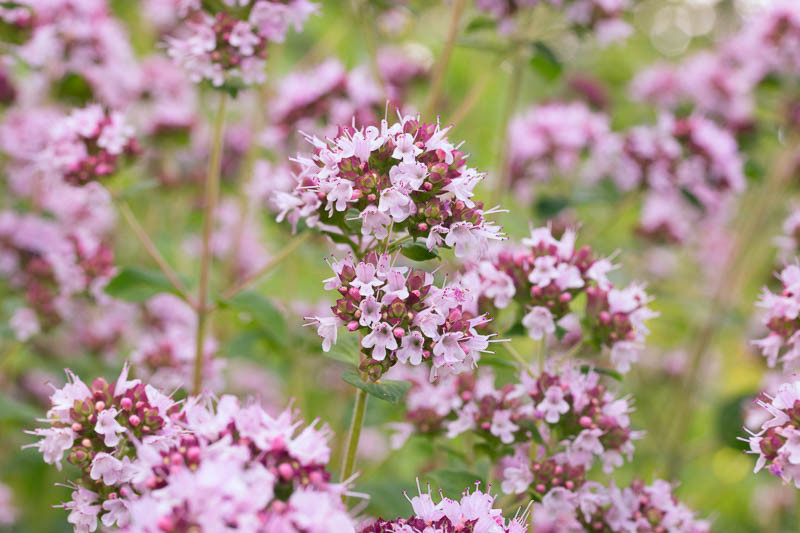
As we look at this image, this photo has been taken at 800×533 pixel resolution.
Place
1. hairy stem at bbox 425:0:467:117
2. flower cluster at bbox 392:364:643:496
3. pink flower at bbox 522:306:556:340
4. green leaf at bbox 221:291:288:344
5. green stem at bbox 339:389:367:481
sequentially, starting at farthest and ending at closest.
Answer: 1. hairy stem at bbox 425:0:467:117
2. green leaf at bbox 221:291:288:344
3. pink flower at bbox 522:306:556:340
4. flower cluster at bbox 392:364:643:496
5. green stem at bbox 339:389:367:481

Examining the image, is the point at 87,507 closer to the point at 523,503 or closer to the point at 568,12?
the point at 523,503

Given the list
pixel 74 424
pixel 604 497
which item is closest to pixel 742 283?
pixel 604 497

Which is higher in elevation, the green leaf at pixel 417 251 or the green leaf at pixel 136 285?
the green leaf at pixel 136 285

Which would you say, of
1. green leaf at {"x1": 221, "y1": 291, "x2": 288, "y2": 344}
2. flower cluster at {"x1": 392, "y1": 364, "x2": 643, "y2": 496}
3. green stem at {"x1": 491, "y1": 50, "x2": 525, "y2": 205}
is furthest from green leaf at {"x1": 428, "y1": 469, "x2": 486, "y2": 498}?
green stem at {"x1": 491, "y1": 50, "x2": 525, "y2": 205}

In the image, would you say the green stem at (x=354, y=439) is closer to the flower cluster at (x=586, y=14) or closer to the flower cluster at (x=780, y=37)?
the flower cluster at (x=586, y=14)

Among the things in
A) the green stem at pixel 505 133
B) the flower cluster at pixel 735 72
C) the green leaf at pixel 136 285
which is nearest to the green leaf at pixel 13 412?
the green leaf at pixel 136 285

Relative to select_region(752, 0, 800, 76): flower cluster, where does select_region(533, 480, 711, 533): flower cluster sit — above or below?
below

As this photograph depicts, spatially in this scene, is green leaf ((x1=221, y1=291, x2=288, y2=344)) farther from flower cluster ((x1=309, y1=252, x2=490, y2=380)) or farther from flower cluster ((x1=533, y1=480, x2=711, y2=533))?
flower cluster ((x1=533, y1=480, x2=711, y2=533))
